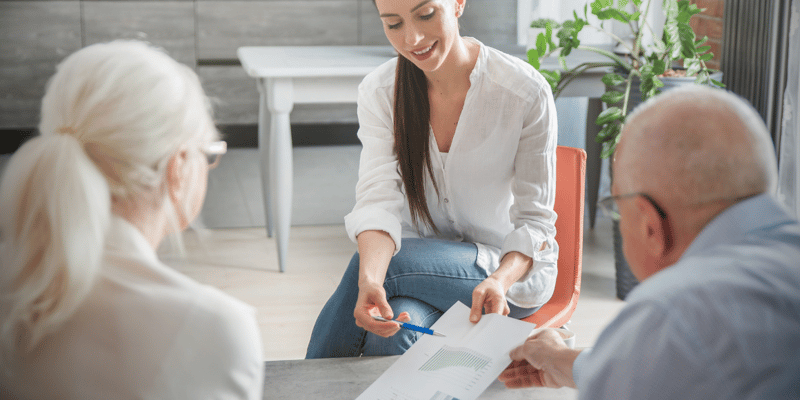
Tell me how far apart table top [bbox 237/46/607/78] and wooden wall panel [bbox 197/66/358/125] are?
4.74ft

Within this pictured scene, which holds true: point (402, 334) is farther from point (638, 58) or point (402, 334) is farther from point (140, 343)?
point (638, 58)

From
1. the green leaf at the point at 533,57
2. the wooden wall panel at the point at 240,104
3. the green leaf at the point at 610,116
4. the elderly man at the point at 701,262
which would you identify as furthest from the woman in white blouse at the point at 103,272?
the wooden wall panel at the point at 240,104

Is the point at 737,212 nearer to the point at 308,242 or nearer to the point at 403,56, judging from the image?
the point at 403,56

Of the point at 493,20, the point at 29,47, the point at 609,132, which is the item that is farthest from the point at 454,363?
the point at 29,47

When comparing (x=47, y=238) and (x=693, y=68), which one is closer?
(x=47, y=238)

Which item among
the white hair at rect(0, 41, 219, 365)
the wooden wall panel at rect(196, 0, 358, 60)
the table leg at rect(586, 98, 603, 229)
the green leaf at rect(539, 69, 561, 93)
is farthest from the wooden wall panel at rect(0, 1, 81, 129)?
the white hair at rect(0, 41, 219, 365)

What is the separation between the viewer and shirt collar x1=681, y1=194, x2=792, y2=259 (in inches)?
24.7

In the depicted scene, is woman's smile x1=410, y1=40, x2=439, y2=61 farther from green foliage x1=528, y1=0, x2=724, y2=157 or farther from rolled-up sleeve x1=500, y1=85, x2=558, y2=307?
green foliage x1=528, y1=0, x2=724, y2=157

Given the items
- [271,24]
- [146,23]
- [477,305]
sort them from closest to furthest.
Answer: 1. [477,305]
2. [146,23]
3. [271,24]

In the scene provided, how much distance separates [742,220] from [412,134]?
0.83 meters

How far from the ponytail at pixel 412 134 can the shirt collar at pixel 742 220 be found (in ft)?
2.59

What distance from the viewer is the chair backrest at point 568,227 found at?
141 cm

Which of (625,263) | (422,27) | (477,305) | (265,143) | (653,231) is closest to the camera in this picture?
(653,231)

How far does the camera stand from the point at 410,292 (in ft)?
4.28
